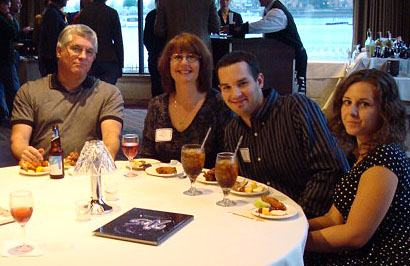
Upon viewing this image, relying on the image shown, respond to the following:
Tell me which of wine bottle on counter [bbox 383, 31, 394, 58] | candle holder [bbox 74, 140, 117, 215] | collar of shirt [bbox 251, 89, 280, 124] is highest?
wine bottle on counter [bbox 383, 31, 394, 58]

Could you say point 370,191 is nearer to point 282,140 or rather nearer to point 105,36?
point 282,140

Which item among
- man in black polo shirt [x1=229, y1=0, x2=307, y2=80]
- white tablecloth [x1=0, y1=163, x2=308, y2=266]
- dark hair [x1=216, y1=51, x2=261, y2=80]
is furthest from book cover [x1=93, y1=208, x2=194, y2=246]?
man in black polo shirt [x1=229, y1=0, x2=307, y2=80]

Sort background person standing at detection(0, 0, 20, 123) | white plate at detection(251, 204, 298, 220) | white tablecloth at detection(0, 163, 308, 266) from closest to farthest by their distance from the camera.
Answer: white tablecloth at detection(0, 163, 308, 266) → white plate at detection(251, 204, 298, 220) → background person standing at detection(0, 0, 20, 123)

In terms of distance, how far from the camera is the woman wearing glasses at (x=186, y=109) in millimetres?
2664

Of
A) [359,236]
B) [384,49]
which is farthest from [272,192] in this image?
[384,49]

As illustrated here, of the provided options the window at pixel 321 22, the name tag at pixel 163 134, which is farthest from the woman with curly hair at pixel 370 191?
the window at pixel 321 22

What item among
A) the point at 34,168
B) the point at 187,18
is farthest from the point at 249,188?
the point at 187,18

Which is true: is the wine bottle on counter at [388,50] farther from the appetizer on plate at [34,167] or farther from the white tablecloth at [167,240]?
the appetizer on plate at [34,167]

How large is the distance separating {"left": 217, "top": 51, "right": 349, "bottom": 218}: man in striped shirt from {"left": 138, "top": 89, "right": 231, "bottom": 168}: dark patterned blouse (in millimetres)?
404

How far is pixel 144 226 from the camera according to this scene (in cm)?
143

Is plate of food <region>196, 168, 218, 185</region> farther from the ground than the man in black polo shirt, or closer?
closer

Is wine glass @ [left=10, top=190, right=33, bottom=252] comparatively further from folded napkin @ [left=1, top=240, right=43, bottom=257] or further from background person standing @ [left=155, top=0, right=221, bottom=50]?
background person standing @ [left=155, top=0, right=221, bottom=50]

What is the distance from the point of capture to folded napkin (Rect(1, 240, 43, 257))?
125 centimetres

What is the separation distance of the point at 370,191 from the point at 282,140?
2.04 ft
